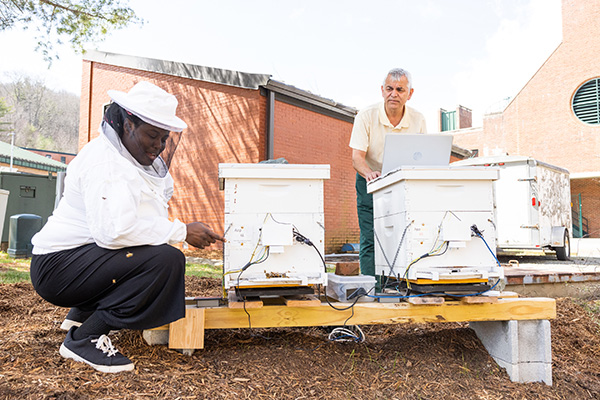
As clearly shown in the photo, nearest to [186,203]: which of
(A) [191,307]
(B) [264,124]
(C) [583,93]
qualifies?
(B) [264,124]

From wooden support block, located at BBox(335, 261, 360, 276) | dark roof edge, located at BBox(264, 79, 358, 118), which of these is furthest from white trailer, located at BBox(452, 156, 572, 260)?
wooden support block, located at BBox(335, 261, 360, 276)

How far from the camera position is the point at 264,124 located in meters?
9.51

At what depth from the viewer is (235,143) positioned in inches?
386

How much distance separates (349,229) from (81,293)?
9545 millimetres

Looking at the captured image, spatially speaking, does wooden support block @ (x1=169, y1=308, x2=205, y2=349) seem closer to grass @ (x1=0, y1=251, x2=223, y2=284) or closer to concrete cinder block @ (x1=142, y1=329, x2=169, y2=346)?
concrete cinder block @ (x1=142, y1=329, x2=169, y2=346)

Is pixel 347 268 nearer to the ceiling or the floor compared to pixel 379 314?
nearer to the ceiling

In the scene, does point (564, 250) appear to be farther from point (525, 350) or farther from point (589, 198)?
point (589, 198)

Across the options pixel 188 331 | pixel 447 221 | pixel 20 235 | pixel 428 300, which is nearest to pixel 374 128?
pixel 447 221

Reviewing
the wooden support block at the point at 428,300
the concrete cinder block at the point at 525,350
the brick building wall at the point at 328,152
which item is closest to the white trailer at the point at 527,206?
the brick building wall at the point at 328,152

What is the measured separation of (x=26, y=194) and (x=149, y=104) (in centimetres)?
971

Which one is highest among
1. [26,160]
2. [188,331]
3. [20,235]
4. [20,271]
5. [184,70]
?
[26,160]

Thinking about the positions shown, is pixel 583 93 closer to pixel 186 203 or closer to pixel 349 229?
pixel 349 229

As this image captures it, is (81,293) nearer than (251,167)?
Yes

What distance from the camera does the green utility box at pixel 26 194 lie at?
386 inches
